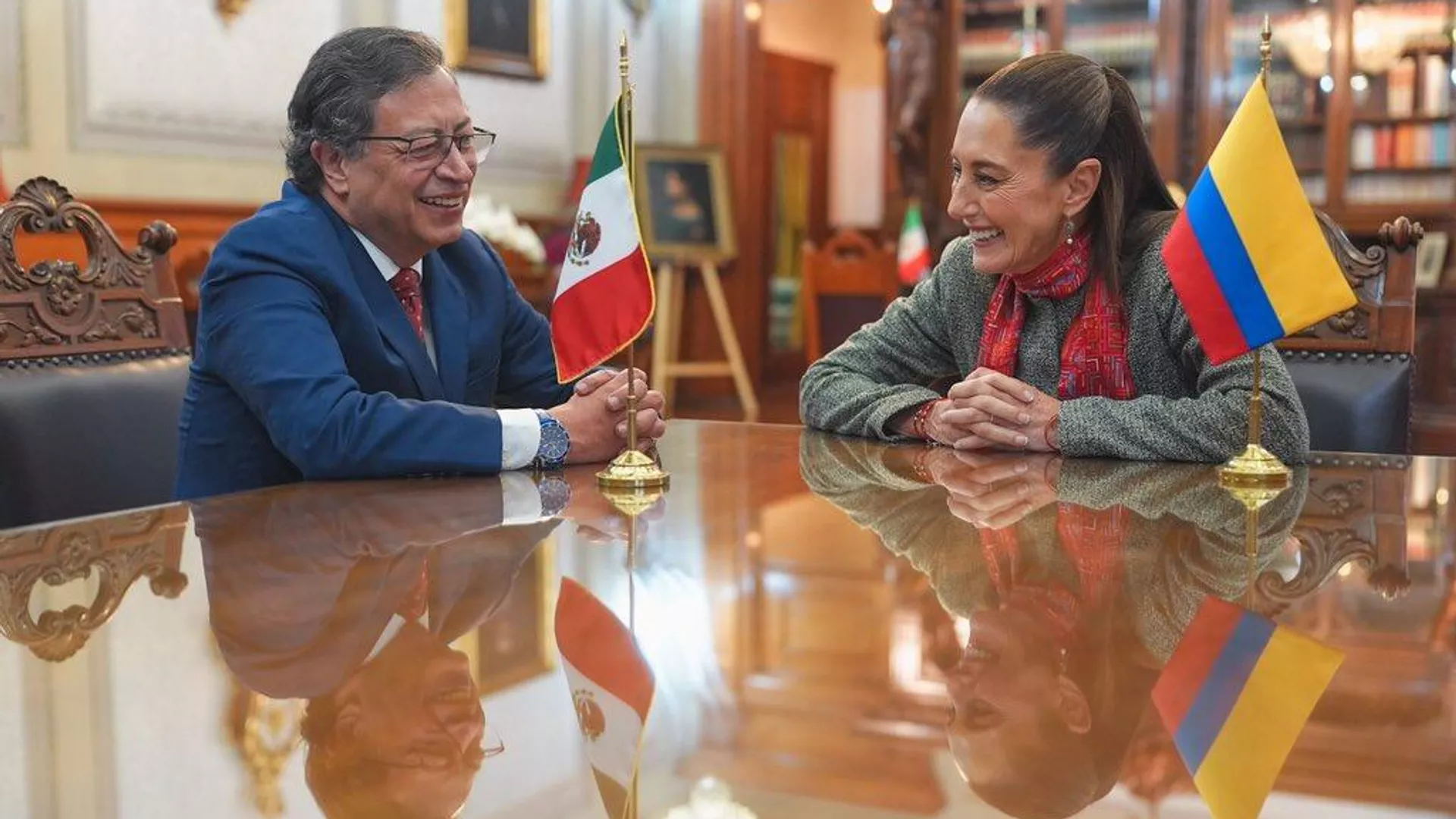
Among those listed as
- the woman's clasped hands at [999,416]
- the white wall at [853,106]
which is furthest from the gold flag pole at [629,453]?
the white wall at [853,106]

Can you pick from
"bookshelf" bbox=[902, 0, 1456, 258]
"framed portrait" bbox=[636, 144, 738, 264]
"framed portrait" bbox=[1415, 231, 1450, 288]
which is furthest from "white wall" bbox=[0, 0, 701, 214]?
"framed portrait" bbox=[1415, 231, 1450, 288]

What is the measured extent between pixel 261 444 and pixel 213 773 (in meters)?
1.23

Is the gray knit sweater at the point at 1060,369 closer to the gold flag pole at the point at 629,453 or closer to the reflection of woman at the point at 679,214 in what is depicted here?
the gold flag pole at the point at 629,453

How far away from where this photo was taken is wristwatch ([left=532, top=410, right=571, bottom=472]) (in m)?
1.86

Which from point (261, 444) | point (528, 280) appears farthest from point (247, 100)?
point (261, 444)

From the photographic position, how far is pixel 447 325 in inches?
83.5

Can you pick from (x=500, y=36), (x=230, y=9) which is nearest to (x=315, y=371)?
(x=230, y=9)

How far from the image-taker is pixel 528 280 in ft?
21.8

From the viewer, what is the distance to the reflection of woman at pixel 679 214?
771cm

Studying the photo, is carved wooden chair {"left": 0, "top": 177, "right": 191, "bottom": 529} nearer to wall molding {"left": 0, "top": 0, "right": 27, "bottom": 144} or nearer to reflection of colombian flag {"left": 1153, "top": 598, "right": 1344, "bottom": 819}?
reflection of colombian flag {"left": 1153, "top": 598, "right": 1344, "bottom": 819}

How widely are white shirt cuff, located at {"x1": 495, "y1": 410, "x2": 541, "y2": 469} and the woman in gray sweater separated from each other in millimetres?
531

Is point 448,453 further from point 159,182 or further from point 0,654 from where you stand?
point 159,182

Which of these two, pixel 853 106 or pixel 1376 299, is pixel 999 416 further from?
pixel 853 106

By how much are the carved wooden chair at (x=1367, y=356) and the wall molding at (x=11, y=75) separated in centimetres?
403
